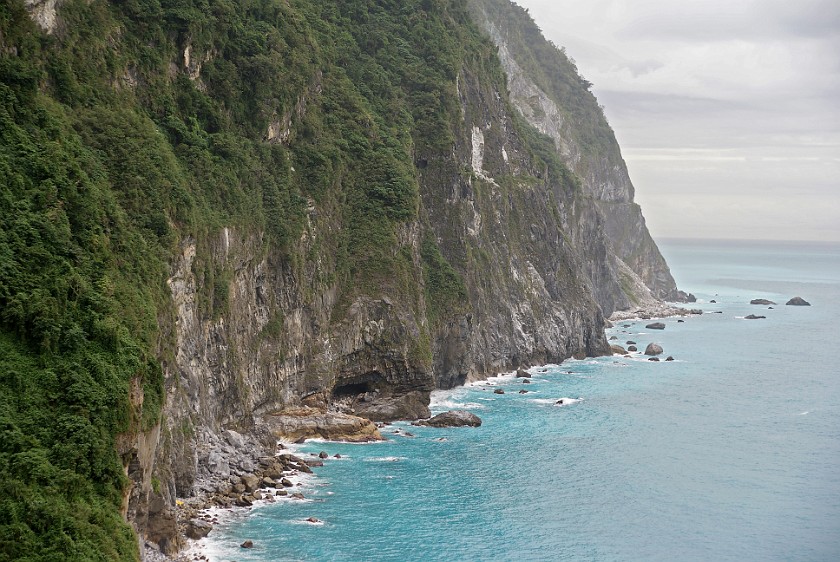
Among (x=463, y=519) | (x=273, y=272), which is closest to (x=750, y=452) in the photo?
Answer: (x=463, y=519)

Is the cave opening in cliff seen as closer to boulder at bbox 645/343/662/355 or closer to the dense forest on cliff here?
the dense forest on cliff

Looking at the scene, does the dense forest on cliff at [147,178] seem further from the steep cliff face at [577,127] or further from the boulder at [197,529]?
the steep cliff face at [577,127]

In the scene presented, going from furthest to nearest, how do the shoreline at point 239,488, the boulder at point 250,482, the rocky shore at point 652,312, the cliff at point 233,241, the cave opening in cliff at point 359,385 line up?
the rocky shore at point 652,312 < the cave opening in cliff at point 359,385 < the boulder at point 250,482 < the shoreline at point 239,488 < the cliff at point 233,241

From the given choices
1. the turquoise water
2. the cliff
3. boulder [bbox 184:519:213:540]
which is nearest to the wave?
the turquoise water

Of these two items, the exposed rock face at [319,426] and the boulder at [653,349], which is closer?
the exposed rock face at [319,426]

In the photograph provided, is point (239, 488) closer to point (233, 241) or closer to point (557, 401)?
point (233, 241)

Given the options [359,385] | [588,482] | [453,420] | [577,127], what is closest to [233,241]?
[359,385]

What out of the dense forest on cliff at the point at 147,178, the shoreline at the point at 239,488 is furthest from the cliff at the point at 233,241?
the shoreline at the point at 239,488
